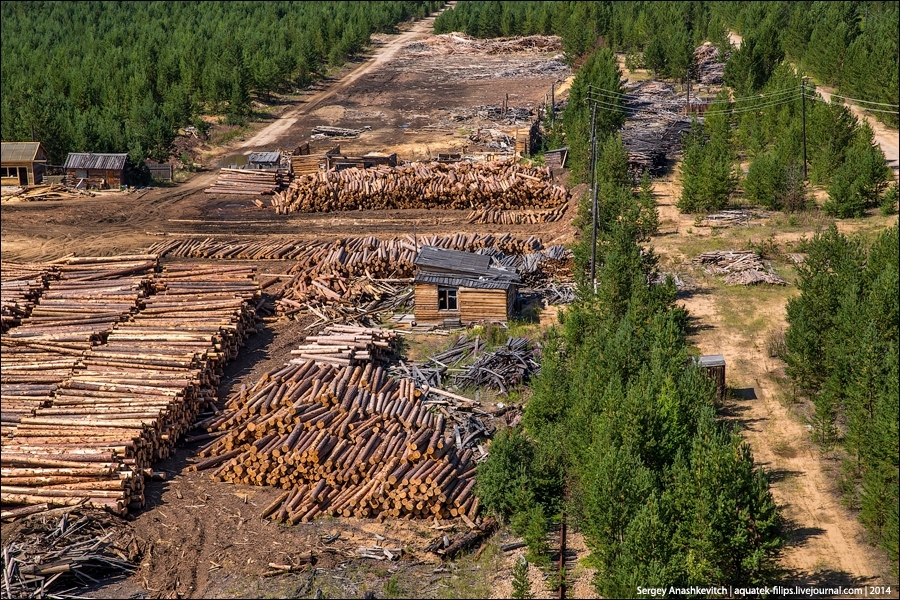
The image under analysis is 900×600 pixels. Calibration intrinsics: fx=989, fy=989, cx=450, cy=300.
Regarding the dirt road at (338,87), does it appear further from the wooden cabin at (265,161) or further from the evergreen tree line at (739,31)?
the wooden cabin at (265,161)

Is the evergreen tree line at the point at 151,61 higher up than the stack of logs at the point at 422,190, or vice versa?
the evergreen tree line at the point at 151,61

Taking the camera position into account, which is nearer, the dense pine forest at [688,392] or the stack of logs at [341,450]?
the dense pine forest at [688,392]

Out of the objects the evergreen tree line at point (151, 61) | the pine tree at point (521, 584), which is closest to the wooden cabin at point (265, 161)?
the evergreen tree line at point (151, 61)

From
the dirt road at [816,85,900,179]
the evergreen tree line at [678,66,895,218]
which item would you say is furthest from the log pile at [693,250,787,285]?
the dirt road at [816,85,900,179]

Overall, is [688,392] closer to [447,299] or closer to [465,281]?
[465,281]

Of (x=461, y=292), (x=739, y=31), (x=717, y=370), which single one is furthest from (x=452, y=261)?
(x=739, y=31)

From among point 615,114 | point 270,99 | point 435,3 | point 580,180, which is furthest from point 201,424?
point 435,3
